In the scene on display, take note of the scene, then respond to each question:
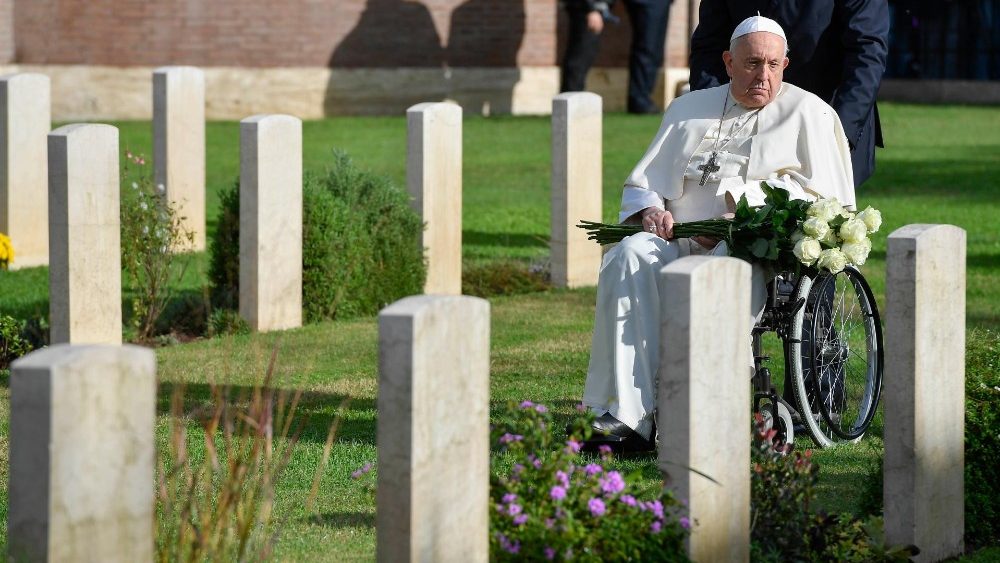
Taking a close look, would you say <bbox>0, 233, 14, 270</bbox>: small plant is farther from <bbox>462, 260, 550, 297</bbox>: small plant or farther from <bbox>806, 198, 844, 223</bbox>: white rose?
<bbox>806, 198, 844, 223</bbox>: white rose

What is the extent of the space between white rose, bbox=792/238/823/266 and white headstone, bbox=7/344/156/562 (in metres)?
2.86

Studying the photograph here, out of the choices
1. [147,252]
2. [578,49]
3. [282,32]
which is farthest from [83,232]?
[578,49]

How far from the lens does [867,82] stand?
634cm

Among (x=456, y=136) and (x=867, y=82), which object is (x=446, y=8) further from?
(x=867, y=82)

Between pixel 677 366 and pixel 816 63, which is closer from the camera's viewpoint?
pixel 677 366

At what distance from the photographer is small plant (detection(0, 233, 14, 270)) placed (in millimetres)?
10156

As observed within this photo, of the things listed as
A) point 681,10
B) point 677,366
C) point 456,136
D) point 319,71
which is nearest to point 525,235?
point 456,136

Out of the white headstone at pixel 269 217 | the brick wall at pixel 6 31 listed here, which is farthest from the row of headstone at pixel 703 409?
the brick wall at pixel 6 31

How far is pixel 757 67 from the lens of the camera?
578 cm

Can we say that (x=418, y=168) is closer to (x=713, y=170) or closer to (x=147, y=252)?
(x=147, y=252)

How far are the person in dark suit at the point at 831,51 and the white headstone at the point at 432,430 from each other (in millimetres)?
3216

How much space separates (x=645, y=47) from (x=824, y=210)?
639 inches

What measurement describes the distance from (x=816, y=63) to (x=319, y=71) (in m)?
15.5

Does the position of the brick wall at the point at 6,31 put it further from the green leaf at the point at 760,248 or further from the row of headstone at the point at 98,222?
the green leaf at the point at 760,248
